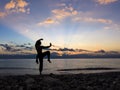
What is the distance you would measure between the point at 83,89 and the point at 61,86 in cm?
152

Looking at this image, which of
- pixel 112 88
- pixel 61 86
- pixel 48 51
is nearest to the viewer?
pixel 112 88

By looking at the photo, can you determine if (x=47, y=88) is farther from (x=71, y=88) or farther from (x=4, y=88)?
(x=4, y=88)

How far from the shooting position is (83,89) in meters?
14.7

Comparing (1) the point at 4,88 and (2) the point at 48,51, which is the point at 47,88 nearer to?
(1) the point at 4,88

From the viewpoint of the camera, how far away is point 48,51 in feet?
69.4

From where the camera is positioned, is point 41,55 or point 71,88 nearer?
point 71,88

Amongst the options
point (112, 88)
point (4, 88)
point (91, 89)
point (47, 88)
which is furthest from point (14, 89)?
point (112, 88)

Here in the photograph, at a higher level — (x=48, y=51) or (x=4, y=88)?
(x=48, y=51)

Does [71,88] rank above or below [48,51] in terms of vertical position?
below

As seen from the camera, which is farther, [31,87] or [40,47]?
[40,47]

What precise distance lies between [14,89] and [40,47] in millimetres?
7012

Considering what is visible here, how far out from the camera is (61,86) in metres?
15.6

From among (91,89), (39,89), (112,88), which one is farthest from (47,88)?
(112,88)

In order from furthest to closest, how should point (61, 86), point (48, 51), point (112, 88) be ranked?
point (48, 51) → point (61, 86) → point (112, 88)
